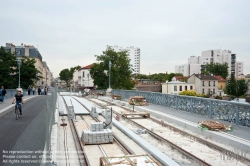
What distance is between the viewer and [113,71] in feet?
155

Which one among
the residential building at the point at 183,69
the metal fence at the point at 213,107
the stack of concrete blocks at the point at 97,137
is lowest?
the stack of concrete blocks at the point at 97,137

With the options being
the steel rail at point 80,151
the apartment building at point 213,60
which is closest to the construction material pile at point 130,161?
the steel rail at point 80,151

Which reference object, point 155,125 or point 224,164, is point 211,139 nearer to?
point 224,164

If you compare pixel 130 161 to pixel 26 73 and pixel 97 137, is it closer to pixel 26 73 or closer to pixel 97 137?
pixel 97 137

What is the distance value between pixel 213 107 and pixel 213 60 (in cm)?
14857

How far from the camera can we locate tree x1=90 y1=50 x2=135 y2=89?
47.4 m

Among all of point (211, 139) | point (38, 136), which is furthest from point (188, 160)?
point (38, 136)

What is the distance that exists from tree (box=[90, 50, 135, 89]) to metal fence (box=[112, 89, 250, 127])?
27.8 m

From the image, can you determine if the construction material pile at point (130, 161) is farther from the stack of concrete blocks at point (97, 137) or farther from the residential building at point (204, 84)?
the residential building at point (204, 84)

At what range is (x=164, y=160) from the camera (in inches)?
261

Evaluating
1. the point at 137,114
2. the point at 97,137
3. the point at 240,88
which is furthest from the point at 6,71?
the point at 240,88

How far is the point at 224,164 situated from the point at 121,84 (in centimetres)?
4126

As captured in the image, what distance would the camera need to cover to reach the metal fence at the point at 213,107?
10.8 m

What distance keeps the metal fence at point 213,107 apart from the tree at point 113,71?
91.3 feet
